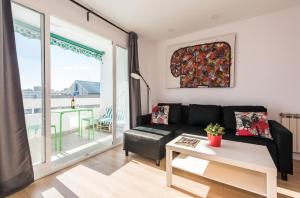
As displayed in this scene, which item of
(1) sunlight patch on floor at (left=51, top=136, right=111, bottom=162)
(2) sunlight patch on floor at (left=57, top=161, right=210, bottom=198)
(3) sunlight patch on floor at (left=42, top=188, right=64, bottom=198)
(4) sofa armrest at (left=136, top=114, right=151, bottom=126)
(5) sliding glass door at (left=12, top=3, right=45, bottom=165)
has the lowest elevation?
(3) sunlight patch on floor at (left=42, top=188, right=64, bottom=198)

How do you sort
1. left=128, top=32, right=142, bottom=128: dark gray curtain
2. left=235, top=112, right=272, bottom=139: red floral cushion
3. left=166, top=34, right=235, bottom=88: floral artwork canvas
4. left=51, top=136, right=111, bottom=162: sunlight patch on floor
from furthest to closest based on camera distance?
left=128, top=32, right=142, bottom=128: dark gray curtain → left=166, top=34, right=235, bottom=88: floral artwork canvas → left=51, top=136, right=111, bottom=162: sunlight patch on floor → left=235, top=112, right=272, bottom=139: red floral cushion

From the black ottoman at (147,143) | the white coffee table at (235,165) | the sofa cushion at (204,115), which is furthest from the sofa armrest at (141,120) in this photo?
the white coffee table at (235,165)

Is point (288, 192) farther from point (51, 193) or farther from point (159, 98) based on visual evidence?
point (159, 98)

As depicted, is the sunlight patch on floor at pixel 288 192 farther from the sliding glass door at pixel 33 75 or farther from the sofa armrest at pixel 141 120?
the sliding glass door at pixel 33 75

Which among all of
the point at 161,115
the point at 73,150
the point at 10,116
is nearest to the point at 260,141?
the point at 161,115

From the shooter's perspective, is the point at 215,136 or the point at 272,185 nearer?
the point at 272,185

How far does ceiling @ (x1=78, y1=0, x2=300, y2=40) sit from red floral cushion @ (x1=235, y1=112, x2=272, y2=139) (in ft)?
5.30

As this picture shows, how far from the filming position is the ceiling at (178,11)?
2.14m

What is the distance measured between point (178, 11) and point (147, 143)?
2099 mm

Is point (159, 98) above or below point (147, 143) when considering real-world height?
above

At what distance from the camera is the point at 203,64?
2953 mm

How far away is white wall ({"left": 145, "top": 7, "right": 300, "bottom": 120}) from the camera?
230 centimetres

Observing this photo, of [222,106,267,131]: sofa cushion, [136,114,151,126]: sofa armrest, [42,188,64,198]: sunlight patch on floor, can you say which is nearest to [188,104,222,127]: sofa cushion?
[222,106,267,131]: sofa cushion

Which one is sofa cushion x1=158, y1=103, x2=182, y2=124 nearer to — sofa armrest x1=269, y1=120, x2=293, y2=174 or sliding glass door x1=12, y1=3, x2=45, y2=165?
sofa armrest x1=269, y1=120, x2=293, y2=174
